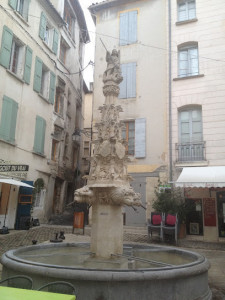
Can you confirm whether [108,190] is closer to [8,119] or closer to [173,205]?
[173,205]

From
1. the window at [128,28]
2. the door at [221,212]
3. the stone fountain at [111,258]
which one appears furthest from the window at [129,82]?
the stone fountain at [111,258]

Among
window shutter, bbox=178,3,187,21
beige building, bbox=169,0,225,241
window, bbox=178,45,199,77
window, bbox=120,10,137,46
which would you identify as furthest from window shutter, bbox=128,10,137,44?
window, bbox=178,45,199,77

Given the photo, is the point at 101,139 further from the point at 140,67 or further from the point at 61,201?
the point at 61,201

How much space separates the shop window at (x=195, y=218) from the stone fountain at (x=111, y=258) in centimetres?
696

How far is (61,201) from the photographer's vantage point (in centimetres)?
1909

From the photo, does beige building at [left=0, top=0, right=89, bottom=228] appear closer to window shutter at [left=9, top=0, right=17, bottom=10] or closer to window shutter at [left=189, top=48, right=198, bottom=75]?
window shutter at [left=9, top=0, right=17, bottom=10]

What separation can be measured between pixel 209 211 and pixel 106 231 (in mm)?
8784

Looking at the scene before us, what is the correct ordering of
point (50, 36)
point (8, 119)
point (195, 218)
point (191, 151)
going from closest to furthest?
point (195, 218) → point (8, 119) → point (191, 151) → point (50, 36)

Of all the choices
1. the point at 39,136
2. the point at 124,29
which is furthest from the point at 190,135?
the point at 39,136

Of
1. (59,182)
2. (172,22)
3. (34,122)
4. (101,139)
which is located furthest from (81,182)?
(101,139)

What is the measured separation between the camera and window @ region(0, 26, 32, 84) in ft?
45.1

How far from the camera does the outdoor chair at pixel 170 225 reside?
10328mm

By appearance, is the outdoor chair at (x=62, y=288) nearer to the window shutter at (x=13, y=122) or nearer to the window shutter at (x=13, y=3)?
the window shutter at (x=13, y=122)

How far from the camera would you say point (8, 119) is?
1345 centimetres
